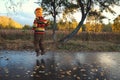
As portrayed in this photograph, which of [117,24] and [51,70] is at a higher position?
[117,24]

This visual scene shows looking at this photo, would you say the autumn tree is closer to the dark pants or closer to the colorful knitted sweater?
the dark pants

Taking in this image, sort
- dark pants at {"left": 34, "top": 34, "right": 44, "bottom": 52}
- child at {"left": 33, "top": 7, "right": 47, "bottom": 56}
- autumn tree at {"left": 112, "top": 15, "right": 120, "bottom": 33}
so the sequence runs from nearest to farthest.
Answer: child at {"left": 33, "top": 7, "right": 47, "bottom": 56} < dark pants at {"left": 34, "top": 34, "right": 44, "bottom": 52} < autumn tree at {"left": 112, "top": 15, "right": 120, "bottom": 33}

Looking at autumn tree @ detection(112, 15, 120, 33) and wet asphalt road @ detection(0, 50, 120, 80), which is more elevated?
autumn tree @ detection(112, 15, 120, 33)

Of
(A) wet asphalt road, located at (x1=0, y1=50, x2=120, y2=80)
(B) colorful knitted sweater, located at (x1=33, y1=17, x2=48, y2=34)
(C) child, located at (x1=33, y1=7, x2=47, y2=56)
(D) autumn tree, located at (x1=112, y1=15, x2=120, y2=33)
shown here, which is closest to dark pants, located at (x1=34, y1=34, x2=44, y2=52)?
(C) child, located at (x1=33, y1=7, x2=47, y2=56)

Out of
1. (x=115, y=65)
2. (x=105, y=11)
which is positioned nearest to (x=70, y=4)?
(x=105, y=11)

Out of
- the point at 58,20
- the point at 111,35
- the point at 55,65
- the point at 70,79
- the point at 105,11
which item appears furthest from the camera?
the point at 111,35

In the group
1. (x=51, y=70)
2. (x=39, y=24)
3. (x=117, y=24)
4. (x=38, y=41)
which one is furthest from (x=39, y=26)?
(x=117, y=24)

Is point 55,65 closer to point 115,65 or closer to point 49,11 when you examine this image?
point 115,65

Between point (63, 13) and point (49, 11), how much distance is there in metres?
0.99

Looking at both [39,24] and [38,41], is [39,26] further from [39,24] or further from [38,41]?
[38,41]

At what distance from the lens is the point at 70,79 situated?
29.0 feet

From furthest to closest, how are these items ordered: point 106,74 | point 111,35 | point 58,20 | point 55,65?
point 111,35 < point 58,20 < point 55,65 < point 106,74

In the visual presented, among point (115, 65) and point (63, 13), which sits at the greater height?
point (63, 13)

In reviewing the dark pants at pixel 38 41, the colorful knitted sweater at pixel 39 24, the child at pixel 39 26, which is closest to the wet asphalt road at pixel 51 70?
the dark pants at pixel 38 41
